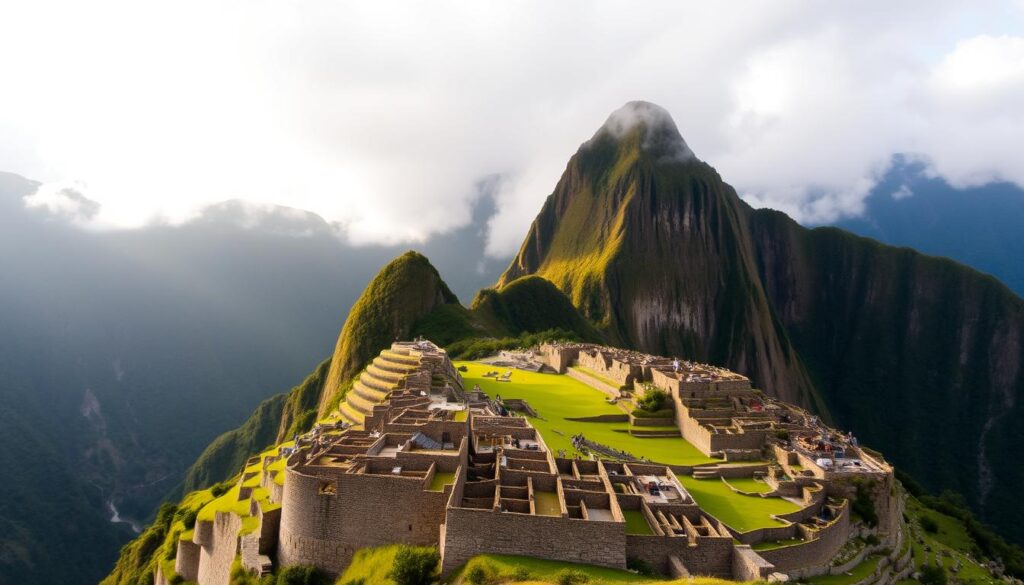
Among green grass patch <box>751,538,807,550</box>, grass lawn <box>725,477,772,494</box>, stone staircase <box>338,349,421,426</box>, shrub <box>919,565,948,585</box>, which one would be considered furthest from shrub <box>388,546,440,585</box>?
shrub <box>919,565,948,585</box>

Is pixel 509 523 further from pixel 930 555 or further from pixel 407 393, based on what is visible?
pixel 930 555

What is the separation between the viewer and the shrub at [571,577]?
1966 centimetres

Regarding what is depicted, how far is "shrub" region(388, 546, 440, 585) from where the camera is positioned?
72.3ft

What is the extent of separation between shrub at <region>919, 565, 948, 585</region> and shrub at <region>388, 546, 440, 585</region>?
1136 inches

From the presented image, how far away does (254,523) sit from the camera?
29.2 m

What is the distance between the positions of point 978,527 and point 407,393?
5418cm

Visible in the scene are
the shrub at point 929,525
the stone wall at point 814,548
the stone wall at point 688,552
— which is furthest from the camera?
the shrub at point 929,525

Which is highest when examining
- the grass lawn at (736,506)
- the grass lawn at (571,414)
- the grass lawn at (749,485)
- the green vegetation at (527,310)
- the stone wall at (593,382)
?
the green vegetation at (527,310)

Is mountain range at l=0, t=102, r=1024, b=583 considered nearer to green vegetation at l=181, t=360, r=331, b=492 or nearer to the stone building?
green vegetation at l=181, t=360, r=331, b=492

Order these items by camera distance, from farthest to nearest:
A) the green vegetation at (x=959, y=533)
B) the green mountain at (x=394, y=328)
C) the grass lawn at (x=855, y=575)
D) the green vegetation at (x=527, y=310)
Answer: the green vegetation at (x=527, y=310), the green mountain at (x=394, y=328), the green vegetation at (x=959, y=533), the grass lawn at (x=855, y=575)

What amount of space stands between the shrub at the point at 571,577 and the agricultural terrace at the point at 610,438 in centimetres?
1003

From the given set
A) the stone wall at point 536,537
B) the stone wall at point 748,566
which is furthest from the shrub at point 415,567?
the stone wall at point 748,566

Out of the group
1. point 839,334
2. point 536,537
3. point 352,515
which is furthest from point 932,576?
point 839,334

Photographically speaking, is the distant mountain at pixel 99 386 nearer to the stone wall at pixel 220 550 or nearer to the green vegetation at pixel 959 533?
the stone wall at pixel 220 550
